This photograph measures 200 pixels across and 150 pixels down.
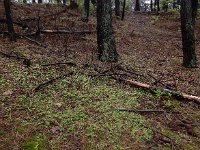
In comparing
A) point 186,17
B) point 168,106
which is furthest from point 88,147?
point 186,17

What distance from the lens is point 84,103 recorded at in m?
8.07

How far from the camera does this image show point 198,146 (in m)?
6.98

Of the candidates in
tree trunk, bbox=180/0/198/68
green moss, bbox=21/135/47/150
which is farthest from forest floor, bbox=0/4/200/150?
tree trunk, bbox=180/0/198/68

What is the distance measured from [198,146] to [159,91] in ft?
8.27

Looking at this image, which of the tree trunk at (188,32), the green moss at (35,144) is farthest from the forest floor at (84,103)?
the tree trunk at (188,32)

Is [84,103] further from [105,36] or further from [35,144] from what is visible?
[105,36]

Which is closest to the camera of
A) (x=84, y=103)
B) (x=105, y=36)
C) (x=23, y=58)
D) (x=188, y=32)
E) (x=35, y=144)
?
(x=35, y=144)

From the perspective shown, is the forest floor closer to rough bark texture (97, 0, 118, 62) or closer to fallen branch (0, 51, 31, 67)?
fallen branch (0, 51, 31, 67)

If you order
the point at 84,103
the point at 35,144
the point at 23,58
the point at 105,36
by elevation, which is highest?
the point at 105,36

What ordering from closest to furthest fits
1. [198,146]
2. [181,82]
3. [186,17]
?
[198,146], [181,82], [186,17]

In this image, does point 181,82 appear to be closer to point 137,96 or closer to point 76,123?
point 137,96

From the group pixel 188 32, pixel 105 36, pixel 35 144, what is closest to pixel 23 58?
pixel 105 36

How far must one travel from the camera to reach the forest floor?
669 cm

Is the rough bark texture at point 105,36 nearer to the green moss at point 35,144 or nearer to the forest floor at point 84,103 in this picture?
the forest floor at point 84,103
